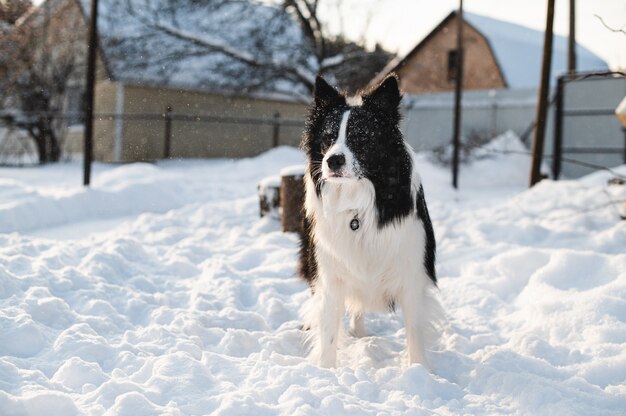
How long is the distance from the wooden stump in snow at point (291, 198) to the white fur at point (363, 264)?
10.9ft

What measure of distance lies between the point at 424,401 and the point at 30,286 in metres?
2.91

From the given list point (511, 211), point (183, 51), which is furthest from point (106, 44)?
point (511, 211)

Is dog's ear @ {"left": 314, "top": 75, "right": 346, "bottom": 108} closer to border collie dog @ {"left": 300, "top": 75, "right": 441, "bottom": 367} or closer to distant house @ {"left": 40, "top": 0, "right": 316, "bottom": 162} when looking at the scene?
border collie dog @ {"left": 300, "top": 75, "right": 441, "bottom": 367}

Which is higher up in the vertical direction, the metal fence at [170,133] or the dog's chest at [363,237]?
the metal fence at [170,133]

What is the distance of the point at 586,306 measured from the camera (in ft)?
14.1

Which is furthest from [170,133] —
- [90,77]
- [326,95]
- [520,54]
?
[326,95]

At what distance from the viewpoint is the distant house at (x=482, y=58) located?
71.6 feet

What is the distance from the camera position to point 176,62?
63.9ft

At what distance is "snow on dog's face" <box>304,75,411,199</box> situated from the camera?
3.53 metres

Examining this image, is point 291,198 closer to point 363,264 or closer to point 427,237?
point 427,237

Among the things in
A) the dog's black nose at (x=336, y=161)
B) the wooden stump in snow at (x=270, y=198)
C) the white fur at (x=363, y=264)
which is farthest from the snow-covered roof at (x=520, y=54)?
the dog's black nose at (x=336, y=161)

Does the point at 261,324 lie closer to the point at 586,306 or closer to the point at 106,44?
the point at 586,306

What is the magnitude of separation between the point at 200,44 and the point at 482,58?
34.4ft

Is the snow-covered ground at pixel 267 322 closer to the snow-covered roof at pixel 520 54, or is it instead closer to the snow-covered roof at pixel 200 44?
the snow-covered roof at pixel 200 44
